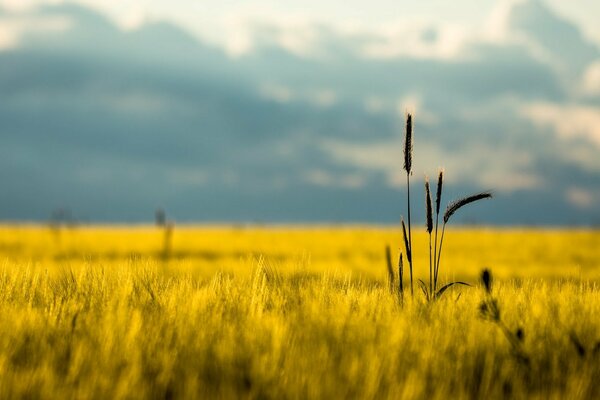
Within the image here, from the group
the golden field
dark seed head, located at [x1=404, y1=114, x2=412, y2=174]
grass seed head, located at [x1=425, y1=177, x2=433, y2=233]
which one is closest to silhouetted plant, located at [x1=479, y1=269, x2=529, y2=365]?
the golden field

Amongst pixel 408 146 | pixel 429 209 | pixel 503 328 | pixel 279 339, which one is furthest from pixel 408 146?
pixel 279 339

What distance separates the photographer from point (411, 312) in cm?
396

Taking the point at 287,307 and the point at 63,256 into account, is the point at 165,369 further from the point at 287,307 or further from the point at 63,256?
the point at 63,256

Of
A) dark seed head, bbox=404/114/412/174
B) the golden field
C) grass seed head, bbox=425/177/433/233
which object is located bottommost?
the golden field

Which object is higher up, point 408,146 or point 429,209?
point 408,146

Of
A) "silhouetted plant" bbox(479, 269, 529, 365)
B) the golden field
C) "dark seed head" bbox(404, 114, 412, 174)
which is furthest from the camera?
"dark seed head" bbox(404, 114, 412, 174)

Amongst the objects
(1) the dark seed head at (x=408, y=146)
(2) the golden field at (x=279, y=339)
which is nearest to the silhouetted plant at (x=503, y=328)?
(2) the golden field at (x=279, y=339)

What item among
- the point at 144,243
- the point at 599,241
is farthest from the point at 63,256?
the point at 599,241

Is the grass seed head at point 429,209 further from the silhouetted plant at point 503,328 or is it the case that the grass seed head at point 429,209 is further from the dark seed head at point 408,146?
the silhouetted plant at point 503,328

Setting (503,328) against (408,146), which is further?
(408,146)

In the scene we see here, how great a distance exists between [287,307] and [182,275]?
0.93 m

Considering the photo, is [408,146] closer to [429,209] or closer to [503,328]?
[429,209]

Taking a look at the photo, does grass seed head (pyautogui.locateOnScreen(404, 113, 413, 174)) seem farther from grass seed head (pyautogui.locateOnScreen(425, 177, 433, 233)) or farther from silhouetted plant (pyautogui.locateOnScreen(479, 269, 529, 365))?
silhouetted plant (pyautogui.locateOnScreen(479, 269, 529, 365))

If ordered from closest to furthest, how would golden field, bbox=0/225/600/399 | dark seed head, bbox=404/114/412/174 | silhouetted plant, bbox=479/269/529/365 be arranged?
golden field, bbox=0/225/600/399 → silhouetted plant, bbox=479/269/529/365 → dark seed head, bbox=404/114/412/174
